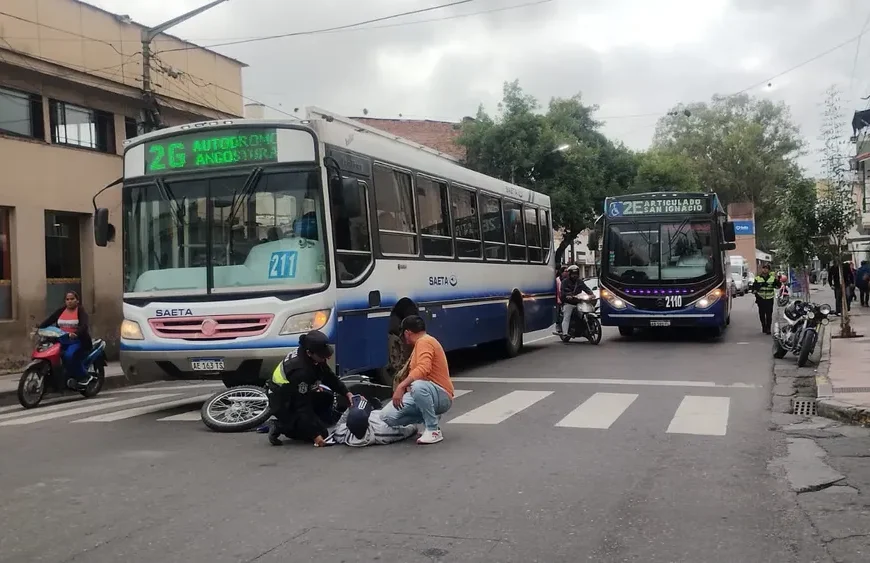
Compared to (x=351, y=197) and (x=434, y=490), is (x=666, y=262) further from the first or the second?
(x=434, y=490)

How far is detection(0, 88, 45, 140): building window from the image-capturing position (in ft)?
52.7

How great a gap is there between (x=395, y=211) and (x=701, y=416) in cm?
467

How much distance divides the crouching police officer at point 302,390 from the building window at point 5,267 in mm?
10689

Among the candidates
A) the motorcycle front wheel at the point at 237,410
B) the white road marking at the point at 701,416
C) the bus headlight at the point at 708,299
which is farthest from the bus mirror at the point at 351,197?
the bus headlight at the point at 708,299

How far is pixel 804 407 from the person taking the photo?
9859 millimetres

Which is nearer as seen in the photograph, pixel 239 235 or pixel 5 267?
pixel 239 235

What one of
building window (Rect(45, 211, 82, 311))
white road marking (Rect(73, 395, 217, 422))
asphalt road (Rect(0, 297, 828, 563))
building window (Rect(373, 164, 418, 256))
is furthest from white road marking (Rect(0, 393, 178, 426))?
building window (Rect(45, 211, 82, 311))

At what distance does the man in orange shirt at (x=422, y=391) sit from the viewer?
25.4ft

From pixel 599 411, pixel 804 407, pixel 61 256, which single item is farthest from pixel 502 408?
pixel 61 256

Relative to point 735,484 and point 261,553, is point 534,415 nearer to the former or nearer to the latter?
point 735,484

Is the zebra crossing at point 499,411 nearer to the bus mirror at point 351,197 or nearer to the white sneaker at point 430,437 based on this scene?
the white sneaker at point 430,437

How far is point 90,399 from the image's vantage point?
12.4 metres

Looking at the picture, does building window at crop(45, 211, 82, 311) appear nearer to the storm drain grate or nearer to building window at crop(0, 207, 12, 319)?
building window at crop(0, 207, 12, 319)

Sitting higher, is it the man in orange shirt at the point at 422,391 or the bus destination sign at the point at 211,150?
the bus destination sign at the point at 211,150
